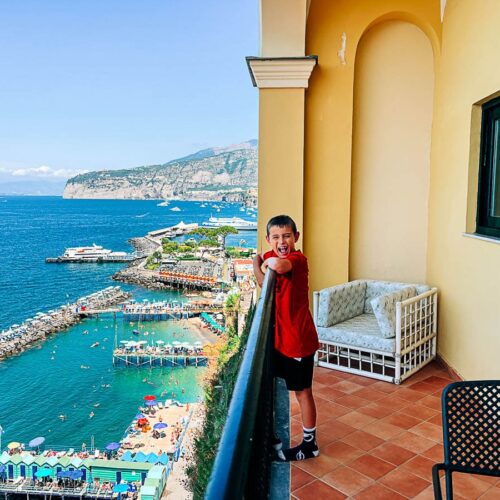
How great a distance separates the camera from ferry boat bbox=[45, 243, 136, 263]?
187ft

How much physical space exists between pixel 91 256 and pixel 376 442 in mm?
58682

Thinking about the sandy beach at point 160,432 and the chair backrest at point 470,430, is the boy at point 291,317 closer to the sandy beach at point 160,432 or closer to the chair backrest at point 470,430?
the chair backrest at point 470,430

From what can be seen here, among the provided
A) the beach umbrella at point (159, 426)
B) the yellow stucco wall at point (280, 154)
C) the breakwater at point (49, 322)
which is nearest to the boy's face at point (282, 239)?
the yellow stucco wall at point (280, 154)

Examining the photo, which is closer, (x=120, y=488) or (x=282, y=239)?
(x=282, y=239)

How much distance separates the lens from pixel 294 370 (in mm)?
2148

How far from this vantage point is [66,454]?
744 inches

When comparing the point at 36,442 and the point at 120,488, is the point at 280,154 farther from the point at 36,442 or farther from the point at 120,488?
the point at 36,442

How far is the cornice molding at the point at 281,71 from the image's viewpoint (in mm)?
3748

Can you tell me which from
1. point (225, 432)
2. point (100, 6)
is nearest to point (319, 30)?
point (225, 432)

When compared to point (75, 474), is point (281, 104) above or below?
above

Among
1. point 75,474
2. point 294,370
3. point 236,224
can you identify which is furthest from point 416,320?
point 236,224

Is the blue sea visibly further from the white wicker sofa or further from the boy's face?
the boy's face

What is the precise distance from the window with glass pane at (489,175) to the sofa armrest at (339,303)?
1102 mm

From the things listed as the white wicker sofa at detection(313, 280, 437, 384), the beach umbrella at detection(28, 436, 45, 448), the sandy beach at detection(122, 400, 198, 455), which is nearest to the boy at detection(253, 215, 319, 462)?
the white wicker sofa at detection(313, 280, 437, 384)
